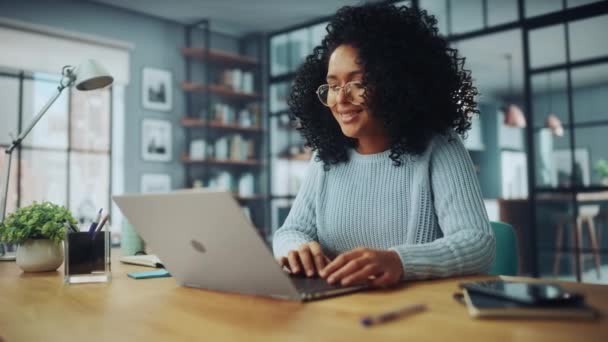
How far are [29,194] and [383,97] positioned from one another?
3982 millimetres

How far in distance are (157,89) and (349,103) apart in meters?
4.22

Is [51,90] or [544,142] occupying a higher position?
[51,90]

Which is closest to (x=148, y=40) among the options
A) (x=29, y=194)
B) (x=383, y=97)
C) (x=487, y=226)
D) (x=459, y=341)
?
(x=29, y=194)

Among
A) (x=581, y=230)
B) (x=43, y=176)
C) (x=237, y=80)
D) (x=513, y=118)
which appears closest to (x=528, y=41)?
(x=581, y=230)

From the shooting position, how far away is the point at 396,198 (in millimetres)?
1351

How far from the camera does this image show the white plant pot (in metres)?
1.31

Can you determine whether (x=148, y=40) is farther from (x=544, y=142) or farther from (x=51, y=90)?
(x=544, y=142)

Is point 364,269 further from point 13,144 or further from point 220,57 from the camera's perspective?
point 220,57

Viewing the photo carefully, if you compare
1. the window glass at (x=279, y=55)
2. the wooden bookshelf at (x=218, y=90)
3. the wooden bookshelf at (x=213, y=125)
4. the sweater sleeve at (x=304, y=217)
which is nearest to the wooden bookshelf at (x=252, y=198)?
the wooden bookshelf at (x=213, y=125)

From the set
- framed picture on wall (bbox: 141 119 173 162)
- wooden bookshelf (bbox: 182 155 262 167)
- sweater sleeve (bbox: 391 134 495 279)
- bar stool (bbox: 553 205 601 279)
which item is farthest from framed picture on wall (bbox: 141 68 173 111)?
sweater sleeve (bbox: 391 134 495 279)

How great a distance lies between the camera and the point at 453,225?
1.15 metres

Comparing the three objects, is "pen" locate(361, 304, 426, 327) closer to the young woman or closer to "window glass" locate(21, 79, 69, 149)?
the young woman

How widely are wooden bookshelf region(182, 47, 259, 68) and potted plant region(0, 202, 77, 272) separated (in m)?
4.15

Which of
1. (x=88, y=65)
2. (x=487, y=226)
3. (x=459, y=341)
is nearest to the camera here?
(x=459, y=341)
